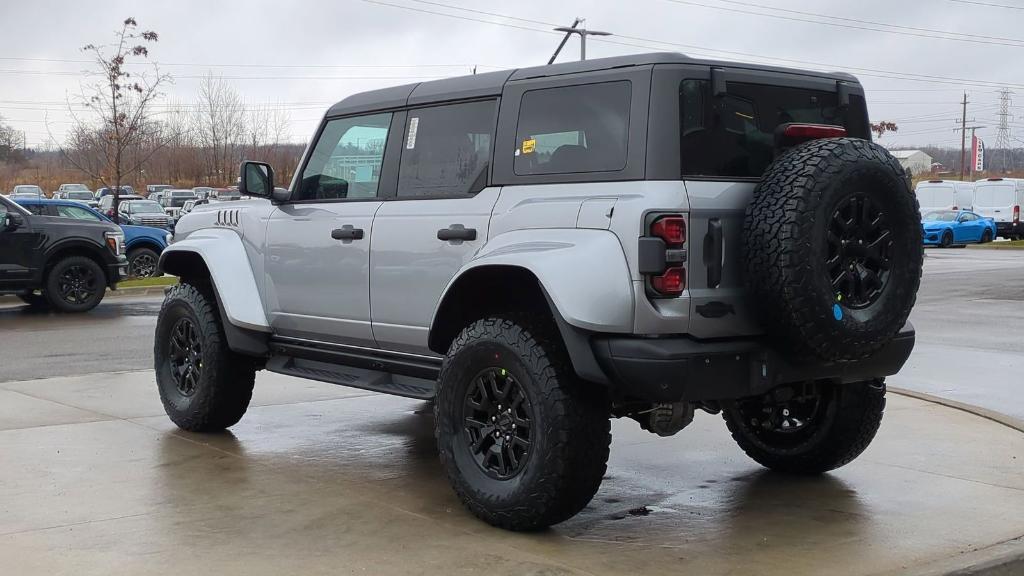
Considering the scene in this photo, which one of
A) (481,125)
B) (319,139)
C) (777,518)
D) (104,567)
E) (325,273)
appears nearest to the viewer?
(104,567)

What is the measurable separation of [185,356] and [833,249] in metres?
4.47

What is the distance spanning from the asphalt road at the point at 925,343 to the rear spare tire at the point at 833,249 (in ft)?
13.6

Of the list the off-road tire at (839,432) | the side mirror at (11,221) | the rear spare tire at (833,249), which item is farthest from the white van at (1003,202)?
the rear spare tire at (833,249)

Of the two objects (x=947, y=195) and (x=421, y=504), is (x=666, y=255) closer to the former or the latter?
Answer: (x=421, y=504)

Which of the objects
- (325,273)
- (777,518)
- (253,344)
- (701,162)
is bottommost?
(777,518)

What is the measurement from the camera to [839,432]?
19.7 ft

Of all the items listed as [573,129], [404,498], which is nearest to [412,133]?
[573,129]

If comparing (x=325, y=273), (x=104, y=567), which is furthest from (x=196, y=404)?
(x=104, y=567)

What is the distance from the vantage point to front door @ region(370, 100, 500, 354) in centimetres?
571

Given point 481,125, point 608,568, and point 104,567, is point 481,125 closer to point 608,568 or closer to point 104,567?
point 608,568

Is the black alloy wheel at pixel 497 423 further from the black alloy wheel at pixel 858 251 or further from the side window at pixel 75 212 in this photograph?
the side window at pixel 75 212

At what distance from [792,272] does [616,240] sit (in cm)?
72

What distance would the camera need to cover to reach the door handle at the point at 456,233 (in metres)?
5.61

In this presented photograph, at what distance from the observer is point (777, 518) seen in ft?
18.0
